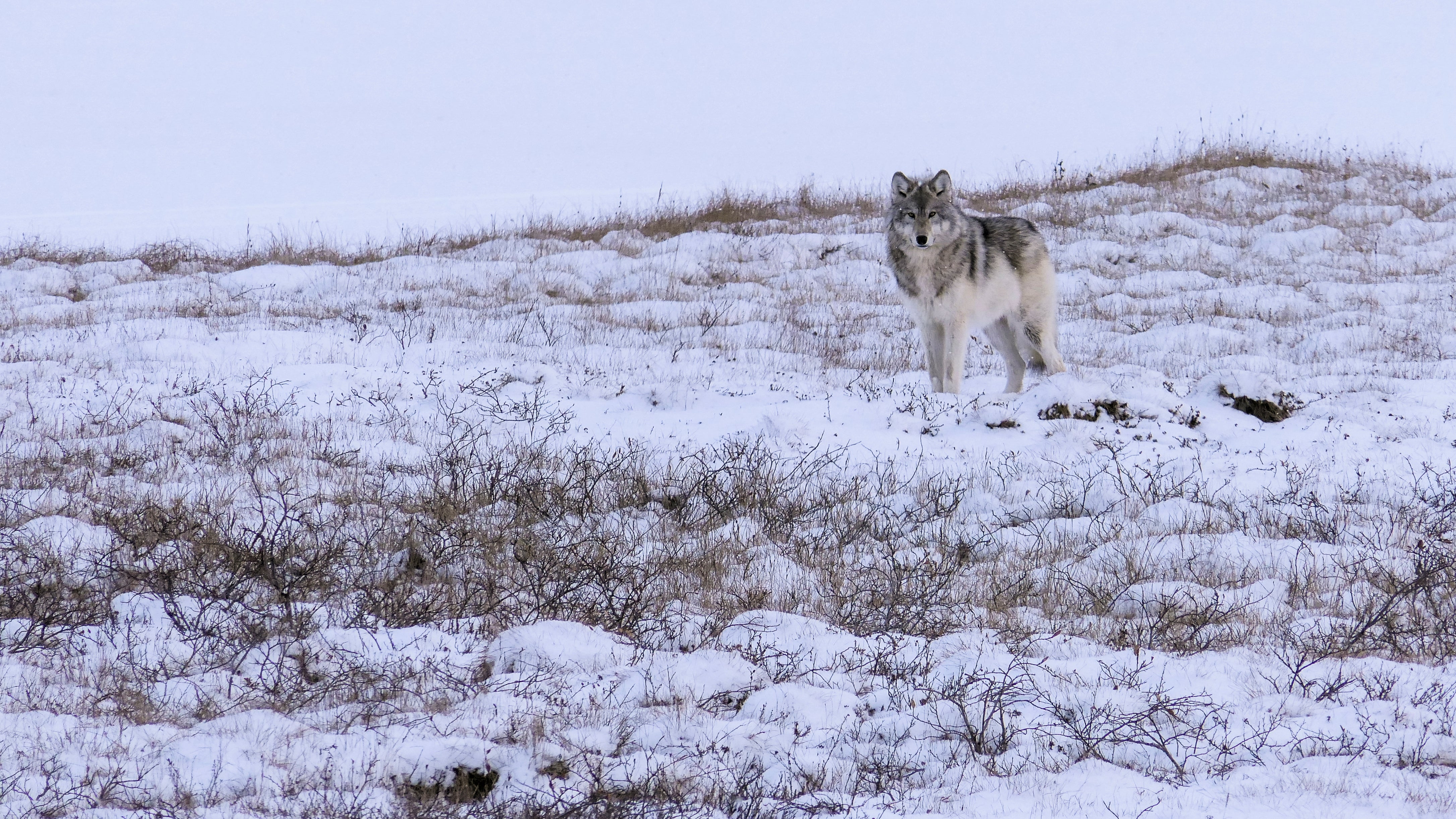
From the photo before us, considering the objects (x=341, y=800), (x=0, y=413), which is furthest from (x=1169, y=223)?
(x=341, y=800)

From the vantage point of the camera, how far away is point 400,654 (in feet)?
12.9

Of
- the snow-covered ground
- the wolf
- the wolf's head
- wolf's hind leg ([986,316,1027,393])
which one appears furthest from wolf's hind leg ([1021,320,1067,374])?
the wolf's head

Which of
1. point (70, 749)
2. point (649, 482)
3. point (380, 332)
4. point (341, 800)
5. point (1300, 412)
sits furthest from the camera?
point (380, 332)

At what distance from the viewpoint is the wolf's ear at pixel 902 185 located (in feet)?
29.9

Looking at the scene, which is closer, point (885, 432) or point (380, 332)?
point (885, 432)

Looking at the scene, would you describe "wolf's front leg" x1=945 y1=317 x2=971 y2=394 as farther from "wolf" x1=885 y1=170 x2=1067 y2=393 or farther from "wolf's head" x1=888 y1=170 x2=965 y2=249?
"wolf's head" x1=888 y1=170 x2=965 y2=249

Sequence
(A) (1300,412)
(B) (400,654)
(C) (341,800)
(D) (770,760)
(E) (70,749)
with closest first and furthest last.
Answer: (C) (341,800)
(E) (70,749)
(D) (770,760)
(B) (400,654)
(A) (1300,412)

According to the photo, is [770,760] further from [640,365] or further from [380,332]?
[380,332]

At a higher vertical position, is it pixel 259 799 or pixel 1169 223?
pixel 1169 223

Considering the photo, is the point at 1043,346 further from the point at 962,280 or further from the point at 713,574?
the point at 713,574

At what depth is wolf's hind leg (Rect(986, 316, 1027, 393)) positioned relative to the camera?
9.84 m

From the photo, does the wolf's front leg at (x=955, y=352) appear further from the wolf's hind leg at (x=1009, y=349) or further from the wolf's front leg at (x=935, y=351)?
the wolf's hind leg at (x=1009, y=349)

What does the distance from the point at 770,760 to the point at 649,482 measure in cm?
338

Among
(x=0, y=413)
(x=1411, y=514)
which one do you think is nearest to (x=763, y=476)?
(x=1411, y=514)
